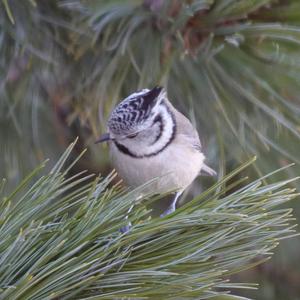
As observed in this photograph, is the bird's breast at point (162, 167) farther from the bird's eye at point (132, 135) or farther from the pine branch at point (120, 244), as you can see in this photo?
the pine branch at point (120, 244)

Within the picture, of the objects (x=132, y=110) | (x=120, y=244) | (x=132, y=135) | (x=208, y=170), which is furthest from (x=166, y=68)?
(x=120, y=244)

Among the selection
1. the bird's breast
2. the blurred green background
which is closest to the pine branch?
the blurred green background

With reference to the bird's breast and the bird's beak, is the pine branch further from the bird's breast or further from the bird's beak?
the bird's breast

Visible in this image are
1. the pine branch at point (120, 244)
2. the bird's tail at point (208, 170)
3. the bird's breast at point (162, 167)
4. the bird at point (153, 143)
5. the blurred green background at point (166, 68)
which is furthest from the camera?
the bird's tail at point (208, 170)

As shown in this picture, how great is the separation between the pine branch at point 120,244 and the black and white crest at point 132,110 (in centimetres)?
65

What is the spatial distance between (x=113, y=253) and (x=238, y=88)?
2.72 ft

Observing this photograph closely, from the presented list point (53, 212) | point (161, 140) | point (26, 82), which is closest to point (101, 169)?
point (161, 140)

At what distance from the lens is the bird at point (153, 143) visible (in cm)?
196

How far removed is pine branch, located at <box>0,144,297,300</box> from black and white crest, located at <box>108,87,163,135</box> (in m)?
0.65

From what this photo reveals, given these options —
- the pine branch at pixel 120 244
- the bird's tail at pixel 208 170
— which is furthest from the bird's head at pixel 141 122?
the pine branch at pixel 120 244

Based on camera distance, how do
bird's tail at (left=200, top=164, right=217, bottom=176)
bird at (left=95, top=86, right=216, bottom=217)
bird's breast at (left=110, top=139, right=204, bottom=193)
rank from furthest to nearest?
1. bird's tail at (left=200, top=164, right=217, bottom=176)
2. bird's breast at (left=110, top=139, right=204, bottom=193)
3. bird at (left=95, top=86, right=216, bottom=217)

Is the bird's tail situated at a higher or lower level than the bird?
lower

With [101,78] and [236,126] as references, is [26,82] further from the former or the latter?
[236,126]

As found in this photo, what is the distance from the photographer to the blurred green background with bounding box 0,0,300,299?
1834 millimetres
